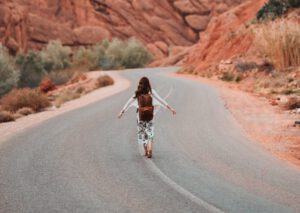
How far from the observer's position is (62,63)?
68938 millimetres

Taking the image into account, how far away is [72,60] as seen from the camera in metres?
73.5

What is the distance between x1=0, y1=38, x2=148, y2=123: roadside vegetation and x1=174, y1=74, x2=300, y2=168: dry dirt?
15.0 m

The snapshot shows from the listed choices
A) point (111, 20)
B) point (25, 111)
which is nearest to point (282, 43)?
point (25, 111)

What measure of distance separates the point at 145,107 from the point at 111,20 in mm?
76320

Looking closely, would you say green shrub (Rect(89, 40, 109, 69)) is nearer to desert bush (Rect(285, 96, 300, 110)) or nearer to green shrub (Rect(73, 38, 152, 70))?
green shrub (Rect(73, 38, 152, 70))

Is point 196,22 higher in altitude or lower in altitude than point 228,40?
higher

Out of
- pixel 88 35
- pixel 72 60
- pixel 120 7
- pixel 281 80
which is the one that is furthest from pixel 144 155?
pixel 120 7

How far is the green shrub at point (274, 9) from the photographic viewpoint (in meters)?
43.8

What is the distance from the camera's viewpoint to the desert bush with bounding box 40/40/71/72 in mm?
65875

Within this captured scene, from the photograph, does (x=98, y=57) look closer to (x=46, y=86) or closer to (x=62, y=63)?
(x=62, y=63)

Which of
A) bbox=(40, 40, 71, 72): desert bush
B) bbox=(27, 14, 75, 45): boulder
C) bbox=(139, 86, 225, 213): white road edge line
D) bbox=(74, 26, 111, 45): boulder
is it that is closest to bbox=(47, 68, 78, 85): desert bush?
bbox=(40, 40, 71, 72): desert bush

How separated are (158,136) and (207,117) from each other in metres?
4.68

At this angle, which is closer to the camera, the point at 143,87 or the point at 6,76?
the point at 143,87

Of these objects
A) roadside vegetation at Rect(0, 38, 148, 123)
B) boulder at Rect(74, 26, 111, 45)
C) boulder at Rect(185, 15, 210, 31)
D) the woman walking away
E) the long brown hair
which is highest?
boulder at Rect(185, 15, 210, 31)
